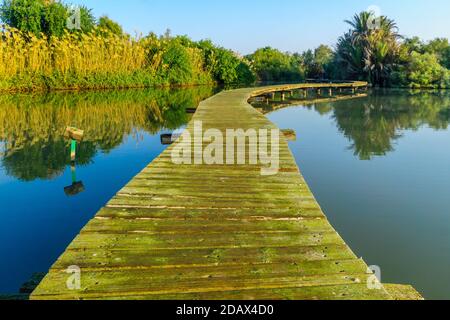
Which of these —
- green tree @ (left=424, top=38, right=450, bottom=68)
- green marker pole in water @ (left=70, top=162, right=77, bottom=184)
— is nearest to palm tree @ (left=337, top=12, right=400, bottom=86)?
green tree @ (left=424, top=38, right=450, bottom=68)

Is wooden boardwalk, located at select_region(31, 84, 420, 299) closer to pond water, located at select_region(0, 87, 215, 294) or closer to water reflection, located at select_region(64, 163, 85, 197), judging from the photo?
pond water, located at select_region(0, 87, 215, 294)

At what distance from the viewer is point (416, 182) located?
6996mm

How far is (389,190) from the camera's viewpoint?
6484mm

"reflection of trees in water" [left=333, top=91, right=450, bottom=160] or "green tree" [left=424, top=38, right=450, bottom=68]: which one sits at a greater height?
"green tree" [left=424, top=38, right=450, bottom=68]

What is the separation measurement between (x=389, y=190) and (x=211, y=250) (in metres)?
4.84

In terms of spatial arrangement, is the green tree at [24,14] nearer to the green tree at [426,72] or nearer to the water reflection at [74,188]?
the water reflection at [74,188]

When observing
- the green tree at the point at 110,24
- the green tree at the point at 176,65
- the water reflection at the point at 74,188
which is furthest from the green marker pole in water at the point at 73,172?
the green tree at the point at 110,24

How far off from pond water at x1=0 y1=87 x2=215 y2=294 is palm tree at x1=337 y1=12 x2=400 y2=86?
31.3 m

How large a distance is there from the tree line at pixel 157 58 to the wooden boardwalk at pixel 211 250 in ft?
75.4

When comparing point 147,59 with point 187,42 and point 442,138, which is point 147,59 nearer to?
point 187,42

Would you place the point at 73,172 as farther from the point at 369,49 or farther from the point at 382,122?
the point at 369,49

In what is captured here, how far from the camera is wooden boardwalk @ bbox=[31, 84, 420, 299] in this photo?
7.30ft

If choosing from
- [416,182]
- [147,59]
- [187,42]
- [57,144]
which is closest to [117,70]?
[147,59]

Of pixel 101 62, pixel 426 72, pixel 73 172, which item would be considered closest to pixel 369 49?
pixel 426 72
